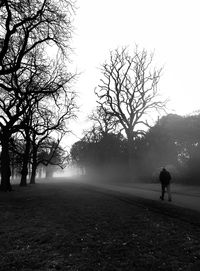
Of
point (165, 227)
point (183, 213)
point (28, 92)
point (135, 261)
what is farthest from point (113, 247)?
point (28, 92)

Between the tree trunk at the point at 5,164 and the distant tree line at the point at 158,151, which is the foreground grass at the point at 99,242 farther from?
the distant tree line at the point at 158,151

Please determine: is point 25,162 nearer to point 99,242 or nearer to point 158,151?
point 158,151

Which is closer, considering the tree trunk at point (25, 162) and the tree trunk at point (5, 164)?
the tree trunk at point (5, 164)

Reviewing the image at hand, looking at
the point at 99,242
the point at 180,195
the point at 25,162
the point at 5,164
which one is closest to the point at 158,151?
the point at 25,162

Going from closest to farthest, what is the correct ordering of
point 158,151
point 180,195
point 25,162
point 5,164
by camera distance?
point 180,195 → point 5,164 → point 25,162 → point 158,151

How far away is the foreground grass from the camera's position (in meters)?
6.49

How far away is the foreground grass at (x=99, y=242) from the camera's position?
6.49 metres

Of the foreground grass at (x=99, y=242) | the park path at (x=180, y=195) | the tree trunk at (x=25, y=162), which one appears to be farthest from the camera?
the tree trunk at (x=25, y=162)

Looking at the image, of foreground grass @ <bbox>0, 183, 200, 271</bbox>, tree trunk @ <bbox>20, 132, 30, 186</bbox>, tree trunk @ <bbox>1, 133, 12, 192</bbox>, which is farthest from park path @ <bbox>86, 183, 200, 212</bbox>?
tree trunk @ <bbox>20, 132, 30, 186</bbox>

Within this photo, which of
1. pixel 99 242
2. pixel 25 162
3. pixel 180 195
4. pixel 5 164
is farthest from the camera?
pixel 25 162

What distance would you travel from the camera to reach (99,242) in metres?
8.33

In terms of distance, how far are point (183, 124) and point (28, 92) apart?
2266 centimetres

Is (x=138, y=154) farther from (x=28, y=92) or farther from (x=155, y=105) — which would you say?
(x=28, y=92)

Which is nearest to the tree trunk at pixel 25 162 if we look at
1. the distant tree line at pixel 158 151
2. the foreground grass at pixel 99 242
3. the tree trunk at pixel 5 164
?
the tree trunk at pixel 5 164
